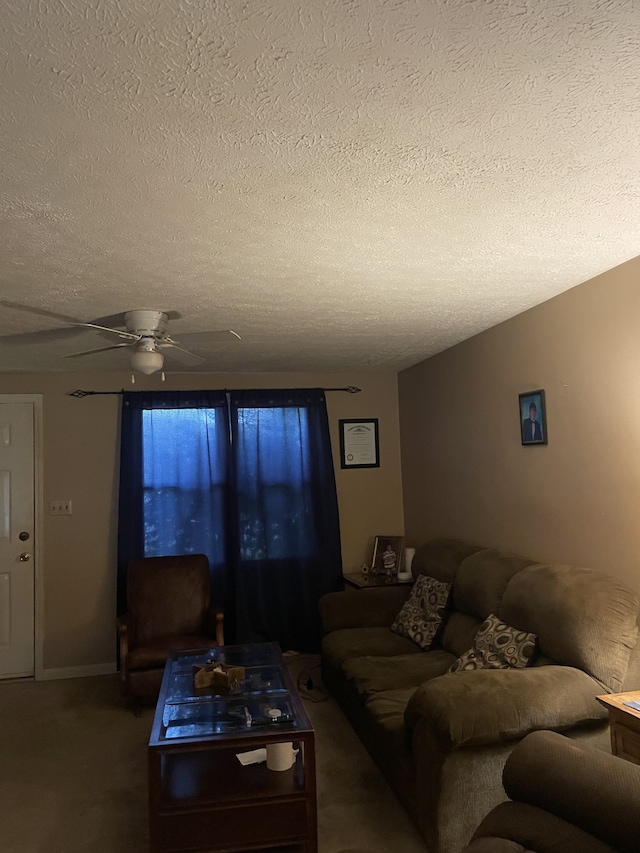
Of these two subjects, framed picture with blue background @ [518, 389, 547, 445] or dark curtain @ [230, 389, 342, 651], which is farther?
dark curtain @ [230, 389, 342, 651]

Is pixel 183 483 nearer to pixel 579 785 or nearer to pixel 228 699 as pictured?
pixel 228 699

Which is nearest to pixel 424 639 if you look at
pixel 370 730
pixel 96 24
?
pixel 370 730

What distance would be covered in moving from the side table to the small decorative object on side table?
8.22 feet

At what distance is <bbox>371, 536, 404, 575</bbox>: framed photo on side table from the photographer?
5.34m

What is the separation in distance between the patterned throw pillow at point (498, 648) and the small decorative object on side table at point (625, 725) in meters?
0.58

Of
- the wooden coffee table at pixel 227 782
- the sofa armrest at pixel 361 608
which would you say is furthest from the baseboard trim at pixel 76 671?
the wooden coffee table at pixel 227 782

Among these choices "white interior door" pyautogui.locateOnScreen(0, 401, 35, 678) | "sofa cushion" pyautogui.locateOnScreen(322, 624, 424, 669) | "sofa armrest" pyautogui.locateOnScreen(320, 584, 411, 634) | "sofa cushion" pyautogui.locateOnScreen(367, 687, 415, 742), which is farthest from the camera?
"white interior door" pyautogui.locateOnScreen(0, 401, 35, 678)

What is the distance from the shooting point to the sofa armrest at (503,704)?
7.83 feet

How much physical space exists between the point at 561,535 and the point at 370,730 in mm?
1374

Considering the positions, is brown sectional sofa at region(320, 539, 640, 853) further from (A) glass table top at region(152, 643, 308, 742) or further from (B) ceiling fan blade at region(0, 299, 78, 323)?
(B) ceiling fan blade at region(0, 299, 78, 323)

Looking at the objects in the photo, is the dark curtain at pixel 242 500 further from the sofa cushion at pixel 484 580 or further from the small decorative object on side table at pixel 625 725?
the small decorative object on side table at pixel 625 725

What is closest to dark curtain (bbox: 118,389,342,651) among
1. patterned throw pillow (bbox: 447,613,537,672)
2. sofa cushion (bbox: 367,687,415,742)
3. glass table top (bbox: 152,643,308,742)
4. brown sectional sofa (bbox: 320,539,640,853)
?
glass table top (bbox: 152,643,308,742)

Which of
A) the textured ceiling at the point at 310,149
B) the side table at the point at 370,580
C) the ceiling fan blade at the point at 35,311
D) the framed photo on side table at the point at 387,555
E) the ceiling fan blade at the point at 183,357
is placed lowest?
the side table at the point at 370,580

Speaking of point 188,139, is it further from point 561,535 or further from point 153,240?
point 561,535
